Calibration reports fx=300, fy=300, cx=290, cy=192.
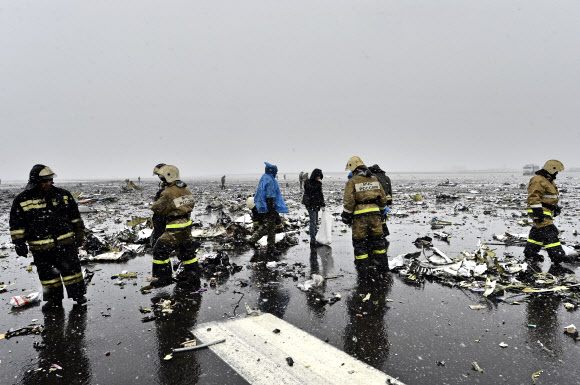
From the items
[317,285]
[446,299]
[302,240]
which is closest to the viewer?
[446,299]

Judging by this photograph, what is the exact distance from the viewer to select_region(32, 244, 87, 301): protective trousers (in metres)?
4.17

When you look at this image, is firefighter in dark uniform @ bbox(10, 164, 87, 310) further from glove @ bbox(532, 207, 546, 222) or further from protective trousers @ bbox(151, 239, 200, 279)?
glove @ bbox(532, 207, 546, 222)

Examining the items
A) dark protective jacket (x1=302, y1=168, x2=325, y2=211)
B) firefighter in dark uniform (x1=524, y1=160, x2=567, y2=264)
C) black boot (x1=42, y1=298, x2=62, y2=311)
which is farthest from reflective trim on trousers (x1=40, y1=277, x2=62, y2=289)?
firefighter in dark uniform (x1=524, y1=160, x2=567, y2=264)

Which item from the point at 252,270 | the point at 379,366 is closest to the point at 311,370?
the point at 379,366

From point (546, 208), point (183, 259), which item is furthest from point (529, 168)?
A: point (183, 259)

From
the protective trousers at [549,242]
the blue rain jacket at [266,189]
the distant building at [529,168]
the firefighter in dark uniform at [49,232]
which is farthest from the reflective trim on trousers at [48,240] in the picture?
the distant building at [529,168]

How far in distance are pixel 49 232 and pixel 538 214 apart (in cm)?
832

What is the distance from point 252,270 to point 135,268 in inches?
101

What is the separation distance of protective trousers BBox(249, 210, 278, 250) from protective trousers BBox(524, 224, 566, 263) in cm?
548

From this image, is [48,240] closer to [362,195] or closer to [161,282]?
[161,282]

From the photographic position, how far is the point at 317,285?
5098 mm

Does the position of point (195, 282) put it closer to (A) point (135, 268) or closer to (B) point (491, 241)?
(A) point (135, 268)

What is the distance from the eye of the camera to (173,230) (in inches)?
197

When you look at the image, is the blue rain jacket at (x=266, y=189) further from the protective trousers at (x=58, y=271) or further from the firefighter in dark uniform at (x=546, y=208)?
the firefighter in dark uniform at (x=546, y=208)
